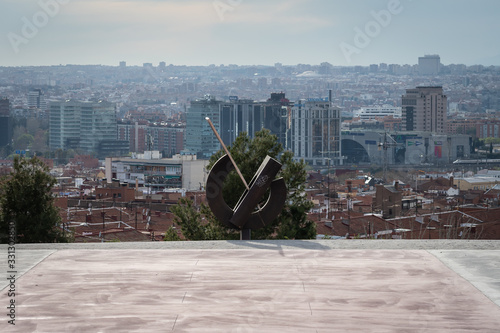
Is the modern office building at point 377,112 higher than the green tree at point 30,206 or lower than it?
higher

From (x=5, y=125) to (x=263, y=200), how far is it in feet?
229

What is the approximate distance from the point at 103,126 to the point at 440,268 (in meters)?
85.4

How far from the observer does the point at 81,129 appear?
86.9 metres

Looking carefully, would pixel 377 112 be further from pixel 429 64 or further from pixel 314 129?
pixel 314 129

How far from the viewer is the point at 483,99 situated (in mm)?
109500

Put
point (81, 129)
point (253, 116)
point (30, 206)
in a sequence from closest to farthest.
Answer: point (30, 206), point (253, 116), point (81, 129)

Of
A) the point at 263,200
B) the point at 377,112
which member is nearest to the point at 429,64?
the point at 377,112

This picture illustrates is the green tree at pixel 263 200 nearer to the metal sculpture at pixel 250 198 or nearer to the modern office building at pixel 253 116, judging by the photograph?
the metal sculpture at pixel 250 198

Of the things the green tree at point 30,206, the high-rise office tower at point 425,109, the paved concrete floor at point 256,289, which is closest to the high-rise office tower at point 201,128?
the high-rise office tower at point 425,109

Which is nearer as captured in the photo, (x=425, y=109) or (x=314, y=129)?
(x=314, y=129)

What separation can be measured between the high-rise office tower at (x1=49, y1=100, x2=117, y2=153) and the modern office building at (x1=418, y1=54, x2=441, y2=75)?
6313 cm

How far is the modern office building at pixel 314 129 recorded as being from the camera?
7988cm

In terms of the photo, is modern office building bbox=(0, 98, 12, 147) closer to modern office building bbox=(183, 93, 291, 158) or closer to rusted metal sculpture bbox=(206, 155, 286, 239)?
modern office building bbox=(183, 93, 291, 158)

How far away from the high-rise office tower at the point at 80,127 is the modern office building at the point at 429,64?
6313 centimetres
